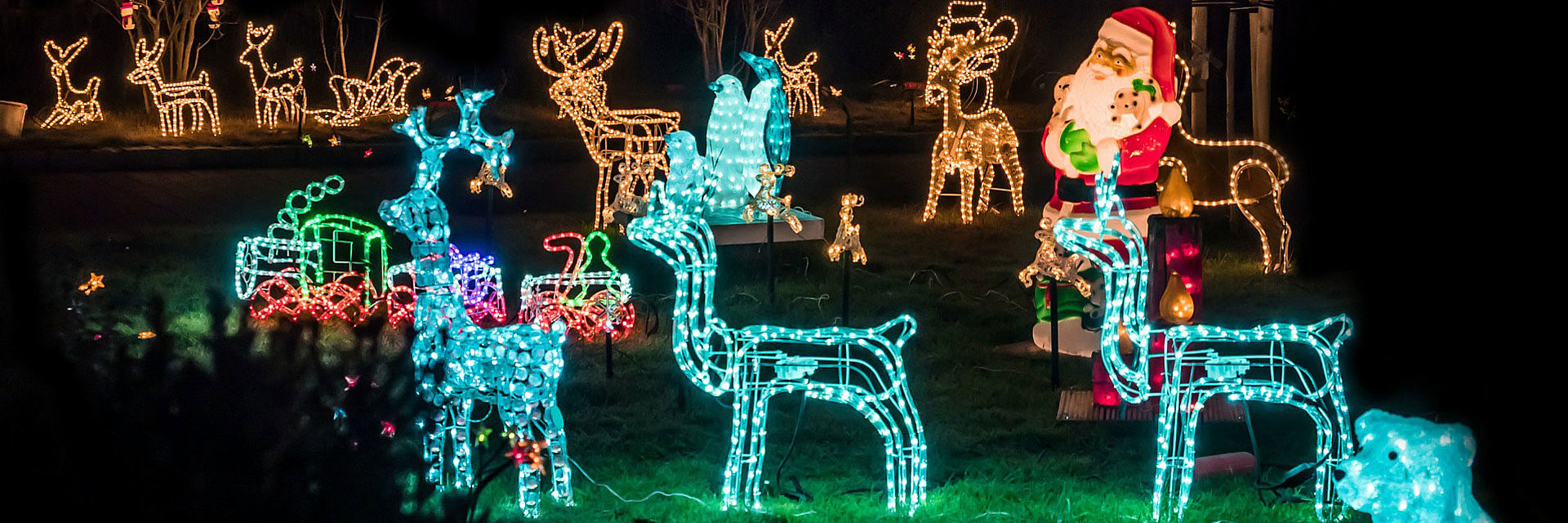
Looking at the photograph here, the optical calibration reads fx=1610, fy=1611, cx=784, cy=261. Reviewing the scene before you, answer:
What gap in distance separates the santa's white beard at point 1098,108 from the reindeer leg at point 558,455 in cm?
371

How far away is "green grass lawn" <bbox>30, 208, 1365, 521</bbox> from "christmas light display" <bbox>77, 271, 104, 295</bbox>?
122 millimetres

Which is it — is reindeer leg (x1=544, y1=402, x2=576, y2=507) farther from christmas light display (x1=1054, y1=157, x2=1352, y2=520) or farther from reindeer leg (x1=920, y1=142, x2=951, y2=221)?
reindeer leg (x1=920, y1=142, x2=951, y2=221)

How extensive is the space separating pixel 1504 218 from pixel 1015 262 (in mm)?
5824

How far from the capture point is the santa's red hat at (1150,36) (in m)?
8.80

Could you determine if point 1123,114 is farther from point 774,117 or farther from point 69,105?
point 69,105

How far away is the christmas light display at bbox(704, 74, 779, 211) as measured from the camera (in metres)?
10.9

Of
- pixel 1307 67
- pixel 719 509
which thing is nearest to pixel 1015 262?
pixel 1307 67

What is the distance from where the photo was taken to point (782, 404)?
8398mm

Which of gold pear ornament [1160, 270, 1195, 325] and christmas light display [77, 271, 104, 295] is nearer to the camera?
gold pear ornament [1160, 270, 1195, 325]

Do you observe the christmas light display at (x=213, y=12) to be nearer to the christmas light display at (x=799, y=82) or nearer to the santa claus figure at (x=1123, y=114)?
the christmas light display at (x=799, y=82)

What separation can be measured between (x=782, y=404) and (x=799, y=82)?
1209 cm

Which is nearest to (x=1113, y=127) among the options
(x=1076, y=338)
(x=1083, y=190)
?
(x=1083, y=190)

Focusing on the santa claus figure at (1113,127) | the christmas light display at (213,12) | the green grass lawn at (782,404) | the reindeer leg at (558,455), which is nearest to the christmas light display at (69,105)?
the christmas light display at (213,12)

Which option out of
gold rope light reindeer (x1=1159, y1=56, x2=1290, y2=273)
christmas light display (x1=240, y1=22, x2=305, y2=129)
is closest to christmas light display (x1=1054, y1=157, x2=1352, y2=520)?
gold rope light reindeer (x1=1159, y1=56, x2=1290, y2=273)
